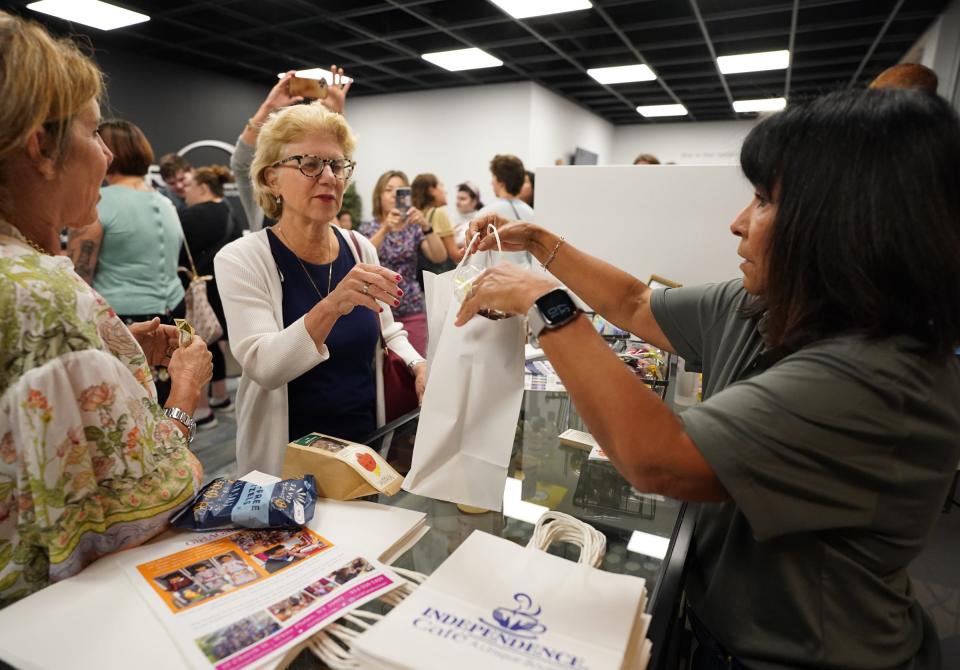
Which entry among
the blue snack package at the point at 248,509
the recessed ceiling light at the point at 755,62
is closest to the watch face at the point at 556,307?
the blue snack package at the point at 248,509

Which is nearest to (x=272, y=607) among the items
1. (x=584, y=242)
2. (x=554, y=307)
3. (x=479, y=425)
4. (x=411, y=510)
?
(x=411, y=510)

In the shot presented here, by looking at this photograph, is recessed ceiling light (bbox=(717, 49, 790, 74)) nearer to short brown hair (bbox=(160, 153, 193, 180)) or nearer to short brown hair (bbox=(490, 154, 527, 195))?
short brown hair (bbox=(490, 154, 527, 195))

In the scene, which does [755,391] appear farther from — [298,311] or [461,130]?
[461,130]

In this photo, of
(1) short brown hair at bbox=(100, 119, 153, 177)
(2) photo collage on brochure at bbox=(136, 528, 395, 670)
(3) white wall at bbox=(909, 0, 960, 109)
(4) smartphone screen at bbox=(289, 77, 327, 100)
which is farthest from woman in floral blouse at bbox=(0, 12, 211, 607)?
(3) white wall at bbox=(909, 0, 960, 109)

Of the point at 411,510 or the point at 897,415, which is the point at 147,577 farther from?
the point at 897,415

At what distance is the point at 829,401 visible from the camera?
0.68 m

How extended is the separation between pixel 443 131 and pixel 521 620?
355 inches

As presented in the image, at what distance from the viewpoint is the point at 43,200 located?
2.81ft

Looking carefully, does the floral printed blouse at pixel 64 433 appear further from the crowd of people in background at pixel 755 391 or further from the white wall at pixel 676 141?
the white wall at pixel 676 141

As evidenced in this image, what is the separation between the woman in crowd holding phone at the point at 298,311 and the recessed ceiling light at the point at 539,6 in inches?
168

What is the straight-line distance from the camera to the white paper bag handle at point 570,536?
888 millimetres

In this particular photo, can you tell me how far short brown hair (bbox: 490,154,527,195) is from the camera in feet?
14.5

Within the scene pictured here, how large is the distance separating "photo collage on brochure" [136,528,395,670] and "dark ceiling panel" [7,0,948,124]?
521 cm

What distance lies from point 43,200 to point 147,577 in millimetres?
595
